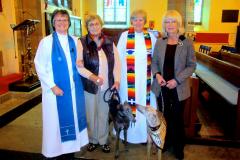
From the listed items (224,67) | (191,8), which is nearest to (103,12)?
(191,8)

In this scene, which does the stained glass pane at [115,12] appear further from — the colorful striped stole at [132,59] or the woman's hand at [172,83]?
the woman's hand at [172,83]

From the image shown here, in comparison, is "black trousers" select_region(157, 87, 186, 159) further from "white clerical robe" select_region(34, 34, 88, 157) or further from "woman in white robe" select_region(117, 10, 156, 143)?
"white clerical robe" select_region(34, 34, 88, 157)

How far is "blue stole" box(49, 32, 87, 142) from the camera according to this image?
220 centimetres

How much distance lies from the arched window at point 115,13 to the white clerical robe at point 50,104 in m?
8.40

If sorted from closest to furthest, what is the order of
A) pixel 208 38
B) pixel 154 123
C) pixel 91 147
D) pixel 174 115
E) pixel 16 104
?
pixel 154 123
pixel 174 115
pixel 91 147
pixel 16 104
pixel 208 38

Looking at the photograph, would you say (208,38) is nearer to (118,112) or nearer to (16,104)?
(16,104)

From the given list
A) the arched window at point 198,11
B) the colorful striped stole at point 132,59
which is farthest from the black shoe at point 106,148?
the arched window at point 198,11

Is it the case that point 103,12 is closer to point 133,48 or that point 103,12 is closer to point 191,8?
point 191,8

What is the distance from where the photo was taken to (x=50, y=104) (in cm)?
224

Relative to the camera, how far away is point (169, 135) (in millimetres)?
2566

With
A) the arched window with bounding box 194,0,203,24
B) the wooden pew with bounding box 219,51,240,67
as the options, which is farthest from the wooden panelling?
the wooden pew with bounding box 219,51,240,67

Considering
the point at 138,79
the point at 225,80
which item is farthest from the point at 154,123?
the point at 225,80

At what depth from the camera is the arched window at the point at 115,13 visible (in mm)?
10367

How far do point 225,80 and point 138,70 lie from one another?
6.87ft
